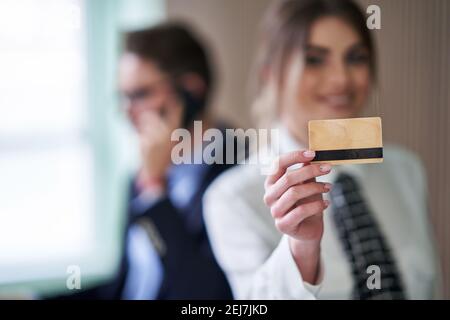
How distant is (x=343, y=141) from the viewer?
0.48 meters

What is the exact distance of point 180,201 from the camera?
0.87m

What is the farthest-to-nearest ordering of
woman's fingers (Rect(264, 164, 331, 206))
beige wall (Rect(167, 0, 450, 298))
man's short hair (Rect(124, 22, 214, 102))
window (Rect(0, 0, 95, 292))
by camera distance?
man's short hair (Rect(124, 22, 214, 102)) < window (Rect(0, 0, 95, 292)) < beige wall (Rect(167, 0, 450, 298)) < woman's fingers (Rect(264, 164, 331, 206))

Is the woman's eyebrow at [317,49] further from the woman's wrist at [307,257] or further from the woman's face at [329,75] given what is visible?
the woman's wrist at [307,257]

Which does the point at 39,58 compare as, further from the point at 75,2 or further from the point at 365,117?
the point at 365,117

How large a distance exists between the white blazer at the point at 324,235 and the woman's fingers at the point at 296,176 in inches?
1.7

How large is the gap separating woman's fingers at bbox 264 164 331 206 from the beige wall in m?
0.11

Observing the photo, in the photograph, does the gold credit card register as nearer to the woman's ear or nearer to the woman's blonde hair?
the woman's blonde hair

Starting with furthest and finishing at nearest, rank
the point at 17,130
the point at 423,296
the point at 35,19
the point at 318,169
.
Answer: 1. the point at 17,130
2. the point at 35,19
3. the point at 423,296
4. the point at 318,169

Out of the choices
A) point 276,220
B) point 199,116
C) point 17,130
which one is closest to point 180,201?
point 199,116

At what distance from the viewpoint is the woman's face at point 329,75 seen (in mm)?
556

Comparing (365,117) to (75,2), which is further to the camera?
(75,2)

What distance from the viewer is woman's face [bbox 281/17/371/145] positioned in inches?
21.9

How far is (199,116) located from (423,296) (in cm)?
37

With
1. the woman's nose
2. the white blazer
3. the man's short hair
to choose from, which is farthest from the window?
the woman's nose
